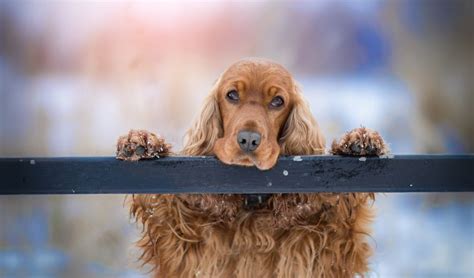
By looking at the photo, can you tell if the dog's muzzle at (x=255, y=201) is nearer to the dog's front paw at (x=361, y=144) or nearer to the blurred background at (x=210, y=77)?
the dog's front paw at (x=361, y=144)

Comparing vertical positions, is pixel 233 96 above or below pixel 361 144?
above

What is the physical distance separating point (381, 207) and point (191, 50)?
1807 mm

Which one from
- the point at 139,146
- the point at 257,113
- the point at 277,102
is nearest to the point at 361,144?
the point at 257,113

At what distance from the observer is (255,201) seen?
354 centimetres

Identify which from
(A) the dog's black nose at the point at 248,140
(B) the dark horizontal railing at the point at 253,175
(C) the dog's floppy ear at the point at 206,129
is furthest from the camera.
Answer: (C) the dog's floppy ear at the point at 206,129

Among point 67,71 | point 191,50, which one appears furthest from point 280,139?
point 67,71

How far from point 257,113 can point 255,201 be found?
1.60ft

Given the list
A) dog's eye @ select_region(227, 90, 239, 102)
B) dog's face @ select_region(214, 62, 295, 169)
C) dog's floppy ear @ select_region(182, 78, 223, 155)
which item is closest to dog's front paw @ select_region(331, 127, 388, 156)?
dog's face @ select_region(214, 62, 295, 169)

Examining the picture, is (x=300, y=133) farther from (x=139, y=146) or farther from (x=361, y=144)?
(x=139, y=146)

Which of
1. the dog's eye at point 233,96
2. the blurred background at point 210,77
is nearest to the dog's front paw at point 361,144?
the dog's eye at point 233,96

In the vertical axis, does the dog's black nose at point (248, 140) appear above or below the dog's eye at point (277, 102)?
below

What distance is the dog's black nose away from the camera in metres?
2.95

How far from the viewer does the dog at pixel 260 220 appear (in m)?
3.43

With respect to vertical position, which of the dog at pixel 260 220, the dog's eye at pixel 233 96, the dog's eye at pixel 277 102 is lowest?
the dog at pixel 260 220
